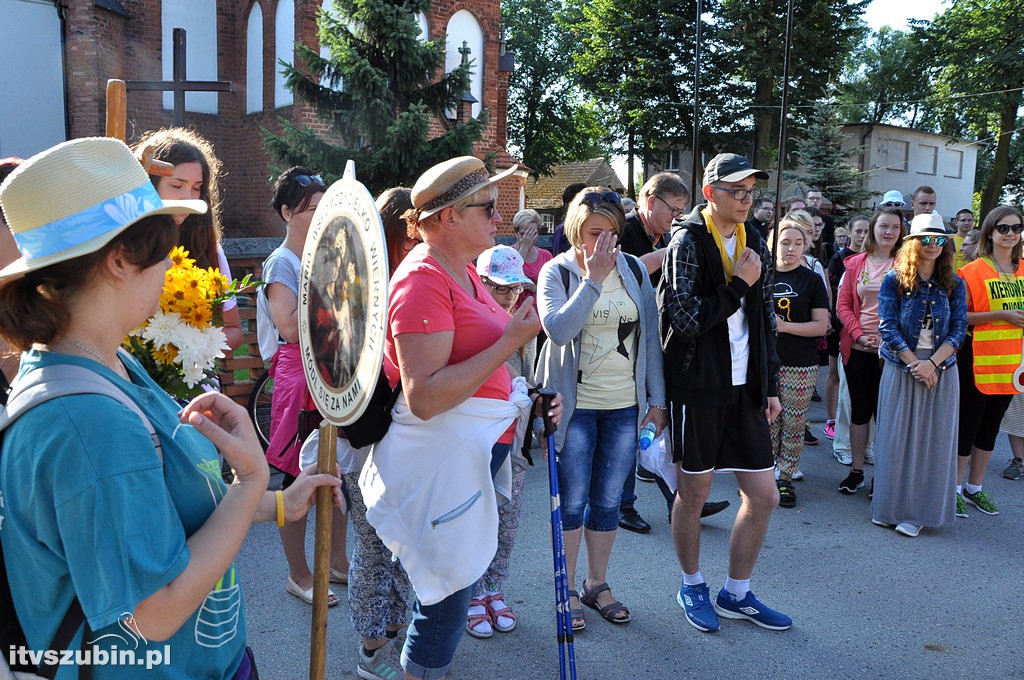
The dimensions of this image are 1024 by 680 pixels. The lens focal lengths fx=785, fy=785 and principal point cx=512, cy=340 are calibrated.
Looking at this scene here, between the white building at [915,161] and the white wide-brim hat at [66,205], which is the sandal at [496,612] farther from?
the white building at [915,161]

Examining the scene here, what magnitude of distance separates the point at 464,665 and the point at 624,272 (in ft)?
6.16

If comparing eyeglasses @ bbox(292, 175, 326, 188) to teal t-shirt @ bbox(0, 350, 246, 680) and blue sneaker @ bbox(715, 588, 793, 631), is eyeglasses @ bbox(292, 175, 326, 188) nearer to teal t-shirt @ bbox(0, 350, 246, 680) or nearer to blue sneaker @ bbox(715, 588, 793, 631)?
teal t-shirt @ bbox(0, 350, 246, 680)

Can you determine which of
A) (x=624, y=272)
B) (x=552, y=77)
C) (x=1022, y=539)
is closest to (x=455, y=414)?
(x=624, y=272)

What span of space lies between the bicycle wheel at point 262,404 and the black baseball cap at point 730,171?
11.4ft

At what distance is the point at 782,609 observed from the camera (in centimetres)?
388

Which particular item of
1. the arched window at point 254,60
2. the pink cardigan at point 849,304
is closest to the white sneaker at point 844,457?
the pink cardigan at point 849,304

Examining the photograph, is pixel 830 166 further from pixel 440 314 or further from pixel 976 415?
pixel 440 314

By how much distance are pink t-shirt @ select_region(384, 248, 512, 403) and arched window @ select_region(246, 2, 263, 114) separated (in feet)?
56.6

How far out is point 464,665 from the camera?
3.33 m

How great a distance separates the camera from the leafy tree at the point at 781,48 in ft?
92.4

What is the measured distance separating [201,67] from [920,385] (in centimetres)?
1783

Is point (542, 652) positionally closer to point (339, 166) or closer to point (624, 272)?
point (624, 272)

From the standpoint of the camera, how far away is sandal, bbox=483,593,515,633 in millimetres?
3605

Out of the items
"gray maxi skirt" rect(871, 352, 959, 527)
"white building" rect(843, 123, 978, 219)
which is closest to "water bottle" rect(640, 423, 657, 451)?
"gray maxi skirt" rect(871, 352, 959, 527)
